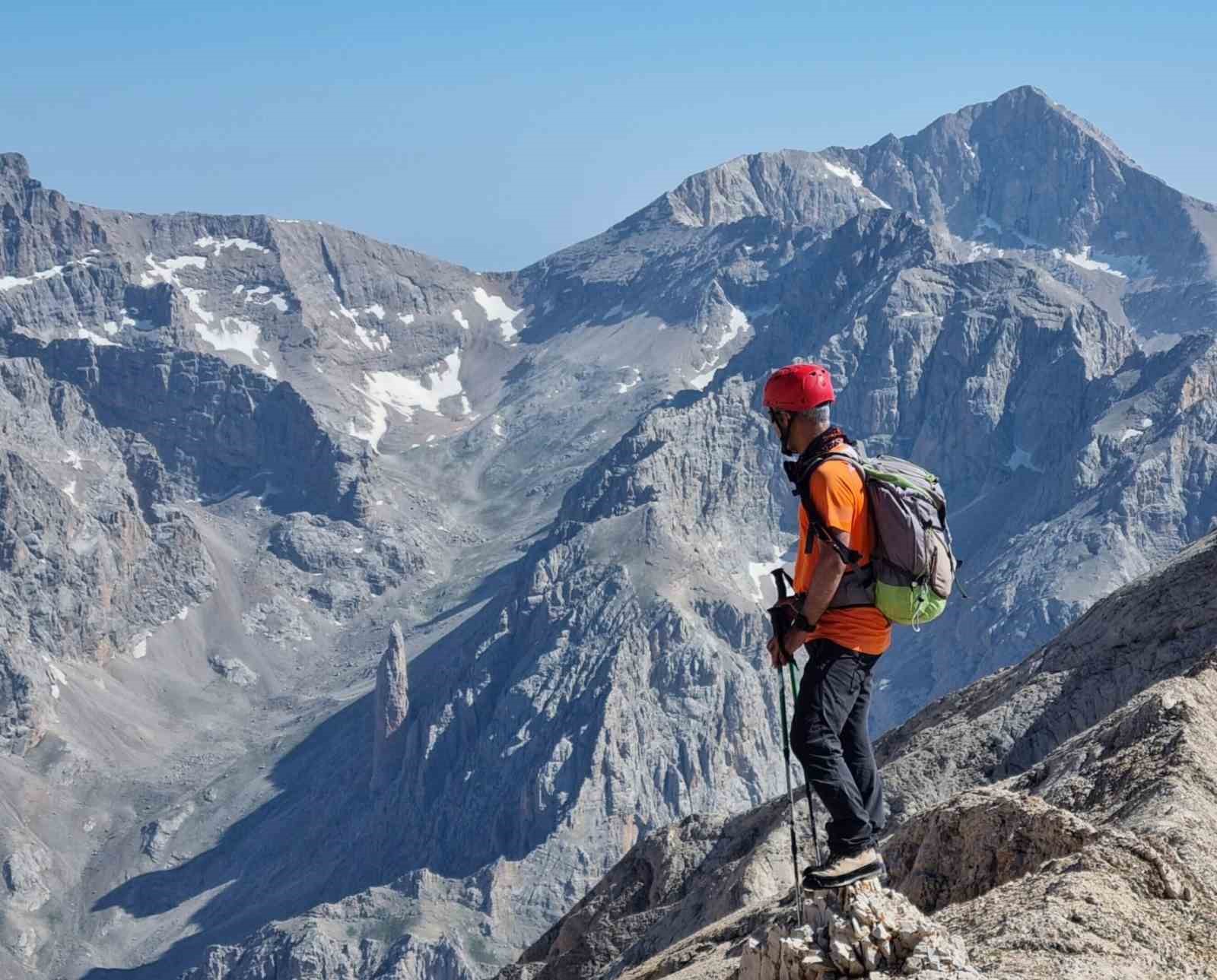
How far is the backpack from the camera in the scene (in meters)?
15.5

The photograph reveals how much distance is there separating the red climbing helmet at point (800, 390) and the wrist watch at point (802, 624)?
2.06 meters

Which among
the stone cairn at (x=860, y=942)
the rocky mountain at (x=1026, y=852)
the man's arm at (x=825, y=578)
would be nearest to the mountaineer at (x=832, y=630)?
the man's arm at (x=825, y=578)

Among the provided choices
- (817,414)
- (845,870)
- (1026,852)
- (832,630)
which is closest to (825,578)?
(832,630)

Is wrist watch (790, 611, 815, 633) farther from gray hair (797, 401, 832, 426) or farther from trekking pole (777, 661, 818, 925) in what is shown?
gray hair (797, 401, 832, 426)

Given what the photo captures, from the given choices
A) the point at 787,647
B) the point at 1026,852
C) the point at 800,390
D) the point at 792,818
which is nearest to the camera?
the point at 792,818

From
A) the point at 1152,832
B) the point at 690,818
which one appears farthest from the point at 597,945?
the point at 1152,832

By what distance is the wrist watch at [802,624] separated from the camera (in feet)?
51.4

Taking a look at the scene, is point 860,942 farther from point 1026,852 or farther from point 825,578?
point 1026,852

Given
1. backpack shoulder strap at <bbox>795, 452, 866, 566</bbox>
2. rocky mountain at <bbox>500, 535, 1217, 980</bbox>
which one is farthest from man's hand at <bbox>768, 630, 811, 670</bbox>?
rocky mountain at <bbox>500, 535, 1217, 980</bbox>

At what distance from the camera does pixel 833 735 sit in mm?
15875

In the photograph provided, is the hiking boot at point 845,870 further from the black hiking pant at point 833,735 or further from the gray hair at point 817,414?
the gray hair at point 817,414

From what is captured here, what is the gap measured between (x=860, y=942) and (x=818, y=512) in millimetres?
3853

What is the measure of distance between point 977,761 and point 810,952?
29511 mm

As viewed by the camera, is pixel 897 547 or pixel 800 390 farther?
pixel 800 390
